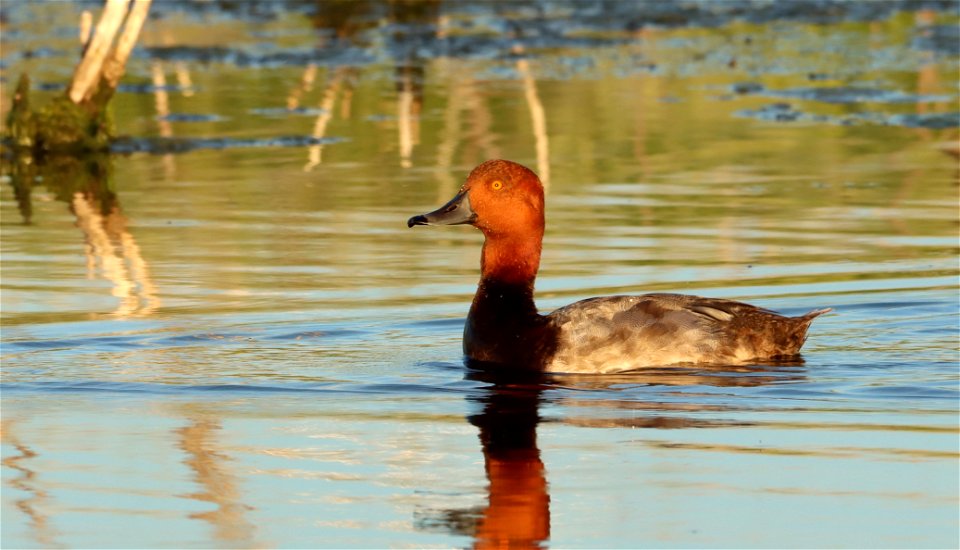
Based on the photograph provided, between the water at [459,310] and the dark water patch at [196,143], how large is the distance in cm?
6

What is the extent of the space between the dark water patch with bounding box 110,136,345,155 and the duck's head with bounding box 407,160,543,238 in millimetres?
8786

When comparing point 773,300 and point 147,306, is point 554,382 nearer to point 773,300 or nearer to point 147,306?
point 773,300

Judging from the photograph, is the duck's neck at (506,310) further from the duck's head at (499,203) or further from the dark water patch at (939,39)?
the dark water patch at (939,39)

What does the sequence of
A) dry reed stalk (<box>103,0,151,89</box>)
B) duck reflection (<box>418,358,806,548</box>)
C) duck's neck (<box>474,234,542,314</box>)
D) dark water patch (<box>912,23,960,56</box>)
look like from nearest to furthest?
duck reflection (<box>418,358,806,548</box>)
duck's neck (<box>474,234,542,314</box>)
dry reed stalk (<box>103,0,151,89</box>)
dark water patch (<box>912,23,960,56</box>)

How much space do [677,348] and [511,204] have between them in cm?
120

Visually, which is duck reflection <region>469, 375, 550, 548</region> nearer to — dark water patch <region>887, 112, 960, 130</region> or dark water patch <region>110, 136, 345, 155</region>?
dark water patch <region>110, 136, 345, 155</region>

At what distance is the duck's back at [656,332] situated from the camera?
30.7ft

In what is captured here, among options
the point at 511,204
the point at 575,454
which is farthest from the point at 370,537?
the point at 511,204

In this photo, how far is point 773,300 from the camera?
11.0 m

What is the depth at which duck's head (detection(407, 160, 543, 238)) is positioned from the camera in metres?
9.88

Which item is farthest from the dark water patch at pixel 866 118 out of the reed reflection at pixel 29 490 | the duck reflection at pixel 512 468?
the reed reflection at pixel 29 490

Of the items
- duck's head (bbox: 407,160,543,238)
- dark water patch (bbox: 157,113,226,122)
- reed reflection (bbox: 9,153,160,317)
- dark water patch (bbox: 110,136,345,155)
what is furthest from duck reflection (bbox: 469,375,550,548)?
dark water patch (bbox: 157,113,226,122)

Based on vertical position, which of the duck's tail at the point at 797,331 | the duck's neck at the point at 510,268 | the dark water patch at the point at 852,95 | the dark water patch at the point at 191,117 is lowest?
the duck's tail at the point at 797,331

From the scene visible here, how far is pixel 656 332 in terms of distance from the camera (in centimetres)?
941
